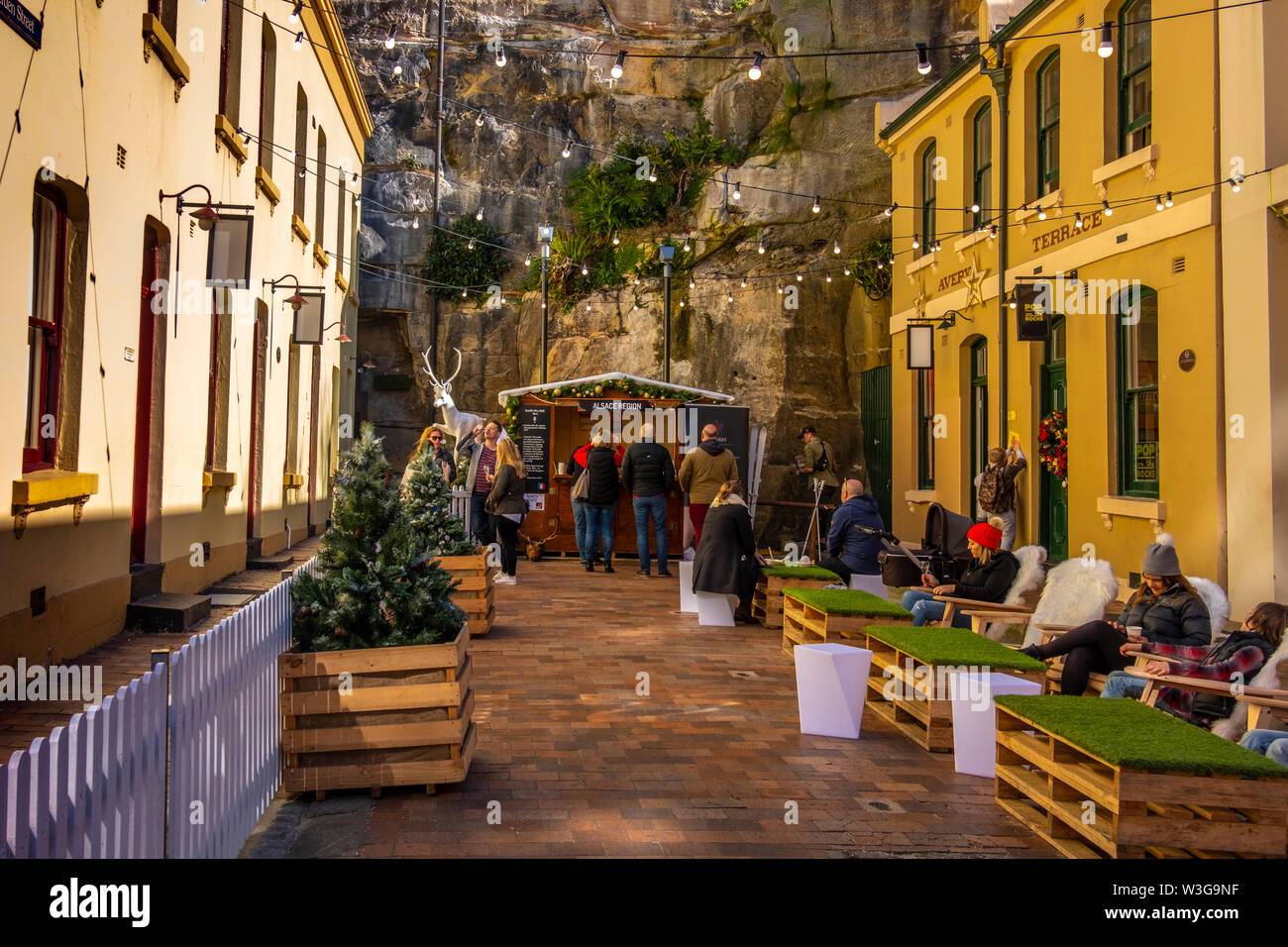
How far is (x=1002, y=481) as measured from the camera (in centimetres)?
1430

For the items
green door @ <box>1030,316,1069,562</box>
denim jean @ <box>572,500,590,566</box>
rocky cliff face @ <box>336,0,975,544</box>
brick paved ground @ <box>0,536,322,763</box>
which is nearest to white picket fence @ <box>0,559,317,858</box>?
brick paved ground @ <box>0,536,322,763</box>

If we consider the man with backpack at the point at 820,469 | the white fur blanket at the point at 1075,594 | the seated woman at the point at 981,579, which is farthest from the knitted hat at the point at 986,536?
the man with backpack at the point at 820,469

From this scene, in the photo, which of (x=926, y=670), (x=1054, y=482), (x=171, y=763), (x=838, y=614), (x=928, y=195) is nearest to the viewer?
(x=171, y=763)

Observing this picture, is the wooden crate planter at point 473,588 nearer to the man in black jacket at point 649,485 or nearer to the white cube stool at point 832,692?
the white cube stool at point 832,692

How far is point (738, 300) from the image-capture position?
24.2m

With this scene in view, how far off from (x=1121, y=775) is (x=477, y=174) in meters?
26.8

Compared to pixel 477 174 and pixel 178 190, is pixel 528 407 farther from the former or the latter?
pixel 477 174

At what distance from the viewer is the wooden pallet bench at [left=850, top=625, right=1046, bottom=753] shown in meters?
6.30

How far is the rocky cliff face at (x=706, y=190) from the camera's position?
23.5 meters

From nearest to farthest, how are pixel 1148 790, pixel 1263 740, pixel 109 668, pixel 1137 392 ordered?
pixel 1148 790, pixel 1263 740, pixel 109 668, pixel 1137 392

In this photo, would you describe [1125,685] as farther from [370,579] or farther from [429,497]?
[429,497]

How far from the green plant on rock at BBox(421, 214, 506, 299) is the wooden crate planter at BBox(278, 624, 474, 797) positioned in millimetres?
23506

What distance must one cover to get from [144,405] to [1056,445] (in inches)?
407

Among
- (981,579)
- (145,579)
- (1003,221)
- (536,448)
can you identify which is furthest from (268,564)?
(1003,221)
